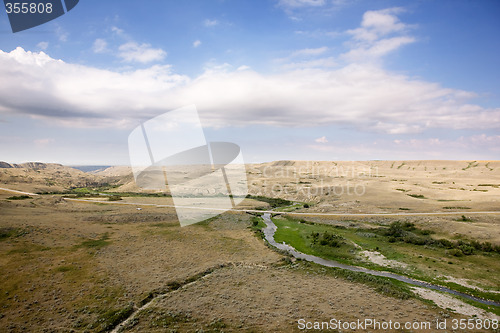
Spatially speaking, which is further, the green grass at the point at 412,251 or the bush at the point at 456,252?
the bush at the point at 456,252

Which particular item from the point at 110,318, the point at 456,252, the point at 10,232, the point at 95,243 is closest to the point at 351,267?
the point at 456,252

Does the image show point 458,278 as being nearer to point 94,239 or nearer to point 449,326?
point 449,326

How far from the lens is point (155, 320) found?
2002cm

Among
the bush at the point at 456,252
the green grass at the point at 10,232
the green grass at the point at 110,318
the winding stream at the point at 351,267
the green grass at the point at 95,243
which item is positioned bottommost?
the winding stream at the point at 351,267

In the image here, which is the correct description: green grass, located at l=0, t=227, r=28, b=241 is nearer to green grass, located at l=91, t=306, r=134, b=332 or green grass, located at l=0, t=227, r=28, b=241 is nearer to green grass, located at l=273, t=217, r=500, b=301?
green grass, located at l=91, t=306, r=134, b=332

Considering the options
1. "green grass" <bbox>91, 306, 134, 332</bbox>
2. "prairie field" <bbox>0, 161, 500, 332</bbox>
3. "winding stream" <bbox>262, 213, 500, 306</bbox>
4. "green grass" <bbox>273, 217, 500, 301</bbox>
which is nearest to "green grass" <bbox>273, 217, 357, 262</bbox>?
"green grass" <bbox>273, 217, 500, 301</bbox>

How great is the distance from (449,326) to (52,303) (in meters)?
31.4

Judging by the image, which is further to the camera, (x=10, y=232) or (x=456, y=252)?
(x=10, y=232)

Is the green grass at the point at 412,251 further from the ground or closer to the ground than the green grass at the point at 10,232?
closer to the ground

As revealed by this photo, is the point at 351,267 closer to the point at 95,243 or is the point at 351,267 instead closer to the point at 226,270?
the point at 226,270

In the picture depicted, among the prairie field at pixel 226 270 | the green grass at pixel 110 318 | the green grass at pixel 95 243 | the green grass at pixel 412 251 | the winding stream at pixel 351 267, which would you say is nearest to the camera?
the green grass at pixel 110 318

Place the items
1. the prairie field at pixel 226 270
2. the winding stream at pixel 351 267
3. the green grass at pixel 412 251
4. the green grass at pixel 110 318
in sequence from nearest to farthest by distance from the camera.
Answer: the green grass at pixel 110 318
the prairie field at pixel 226 270
the winding stream at pixel 351 267
the green grass at pixel 412 251

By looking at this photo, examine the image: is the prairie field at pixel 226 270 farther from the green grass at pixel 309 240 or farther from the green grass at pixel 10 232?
the green grass at pixel 309 240

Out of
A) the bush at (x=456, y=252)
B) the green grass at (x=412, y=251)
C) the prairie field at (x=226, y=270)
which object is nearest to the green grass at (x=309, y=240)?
the green grass at (x=412, y=251)
